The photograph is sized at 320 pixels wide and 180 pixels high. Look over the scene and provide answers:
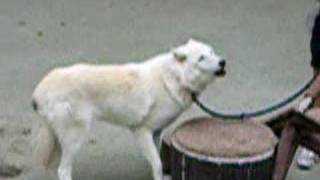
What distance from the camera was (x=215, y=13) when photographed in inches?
372

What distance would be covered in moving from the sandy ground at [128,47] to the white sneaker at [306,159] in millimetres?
49

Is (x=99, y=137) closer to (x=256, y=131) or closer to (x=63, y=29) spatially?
(x=256, y=131)

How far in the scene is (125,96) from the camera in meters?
5.53

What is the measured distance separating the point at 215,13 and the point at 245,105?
258 centimetres

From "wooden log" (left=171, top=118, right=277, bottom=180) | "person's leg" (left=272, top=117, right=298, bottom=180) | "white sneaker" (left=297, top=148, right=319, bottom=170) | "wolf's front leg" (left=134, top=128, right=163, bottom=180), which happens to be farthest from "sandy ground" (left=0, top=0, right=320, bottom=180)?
"wooden log" (left=171, top=118, right=277, bottom=180)

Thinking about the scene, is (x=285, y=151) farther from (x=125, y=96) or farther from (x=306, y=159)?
(x=125, y=96)

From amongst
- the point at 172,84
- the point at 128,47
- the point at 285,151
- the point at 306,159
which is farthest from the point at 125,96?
the point at 128,47

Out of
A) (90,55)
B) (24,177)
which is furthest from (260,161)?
(90,55)

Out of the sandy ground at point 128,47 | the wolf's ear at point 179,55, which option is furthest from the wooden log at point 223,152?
the sandy ground at point 128,47

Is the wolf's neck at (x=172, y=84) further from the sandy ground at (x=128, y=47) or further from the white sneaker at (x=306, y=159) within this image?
the white sneaker at (x=306, y=159)

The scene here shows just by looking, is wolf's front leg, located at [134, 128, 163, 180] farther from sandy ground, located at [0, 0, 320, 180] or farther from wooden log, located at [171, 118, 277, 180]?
sandy ground, located at [0, 0, 320, 180]

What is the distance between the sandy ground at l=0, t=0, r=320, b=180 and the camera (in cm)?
630

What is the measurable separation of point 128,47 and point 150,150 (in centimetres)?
286

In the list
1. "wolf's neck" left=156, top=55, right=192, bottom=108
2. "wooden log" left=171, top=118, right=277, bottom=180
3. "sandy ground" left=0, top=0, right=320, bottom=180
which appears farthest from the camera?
"sandy ground" left=0, top=0, right=320, bottom=180
